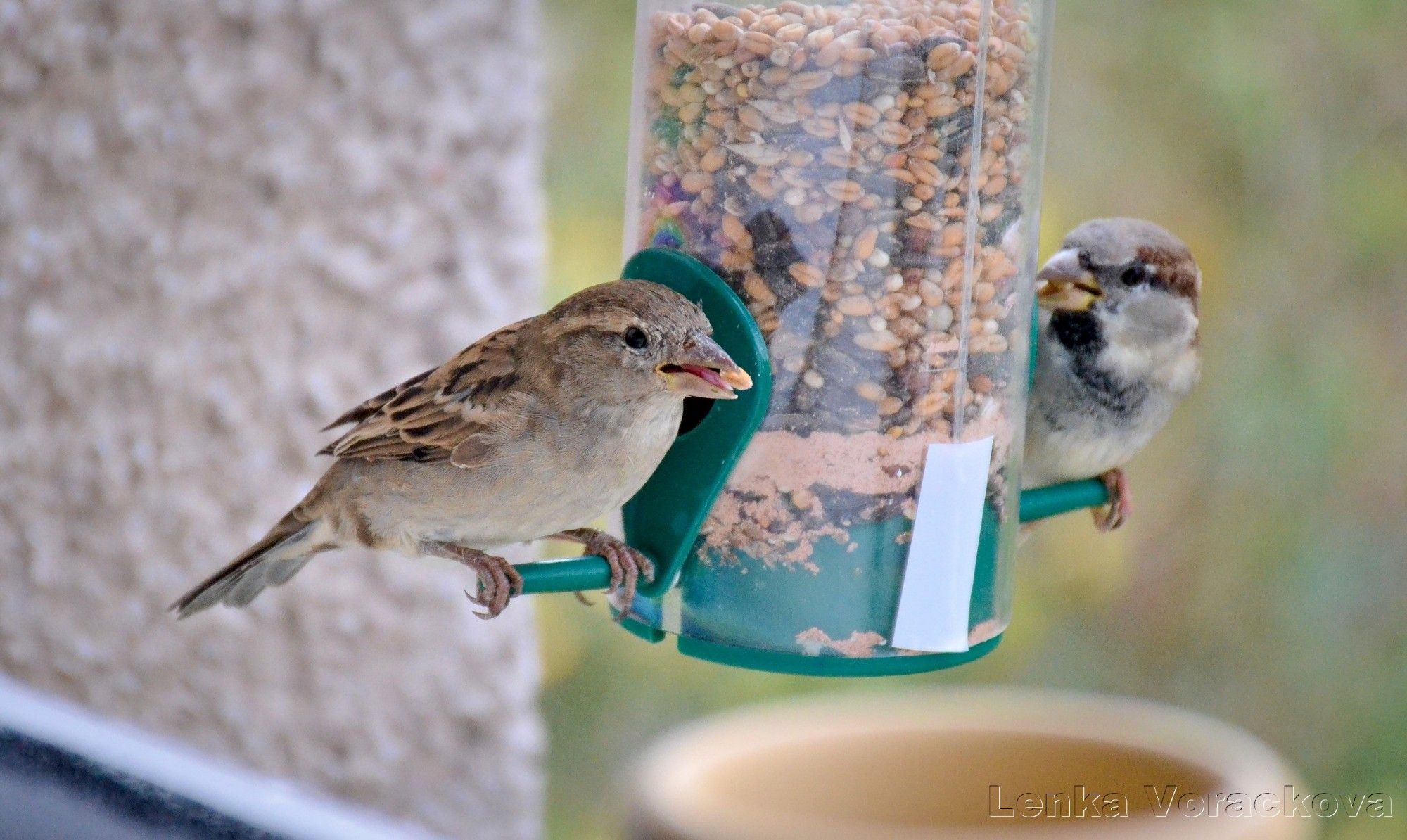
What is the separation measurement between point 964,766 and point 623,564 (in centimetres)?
119

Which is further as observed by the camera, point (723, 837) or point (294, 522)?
point (723, 837)

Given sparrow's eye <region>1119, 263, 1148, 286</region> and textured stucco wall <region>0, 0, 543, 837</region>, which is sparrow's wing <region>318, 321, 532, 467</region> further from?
sparrow's eye <region>1119, 263, 1148, 286</region>

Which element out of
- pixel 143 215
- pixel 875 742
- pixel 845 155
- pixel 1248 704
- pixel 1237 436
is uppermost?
pixel 845 155

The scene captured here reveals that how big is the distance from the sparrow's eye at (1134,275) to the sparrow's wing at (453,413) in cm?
87

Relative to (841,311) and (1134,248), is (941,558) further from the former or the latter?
(1134,248)

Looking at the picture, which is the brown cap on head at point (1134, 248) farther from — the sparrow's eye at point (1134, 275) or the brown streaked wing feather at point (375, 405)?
the brown streaked wing feather at point (375, 405)

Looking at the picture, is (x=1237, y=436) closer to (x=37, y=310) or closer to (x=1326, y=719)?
(x=1326, y=719)

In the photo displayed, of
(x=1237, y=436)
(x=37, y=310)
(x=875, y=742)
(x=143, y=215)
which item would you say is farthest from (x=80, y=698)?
(x=1237, y=436)

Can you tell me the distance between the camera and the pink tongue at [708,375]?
1.53 metres

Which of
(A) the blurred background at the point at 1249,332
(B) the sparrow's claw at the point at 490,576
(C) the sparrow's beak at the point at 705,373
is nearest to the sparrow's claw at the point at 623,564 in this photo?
(B) the sparrow's claw at the point at 490,576

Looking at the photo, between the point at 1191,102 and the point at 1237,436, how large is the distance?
825 mm

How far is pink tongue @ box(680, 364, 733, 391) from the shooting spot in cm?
153

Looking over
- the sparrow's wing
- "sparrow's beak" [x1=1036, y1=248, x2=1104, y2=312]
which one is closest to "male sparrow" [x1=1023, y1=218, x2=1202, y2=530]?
"sparrow's beak" [x1=1036, y1=248, x2=1104, y2=312]

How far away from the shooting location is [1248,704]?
3699 millimetres
